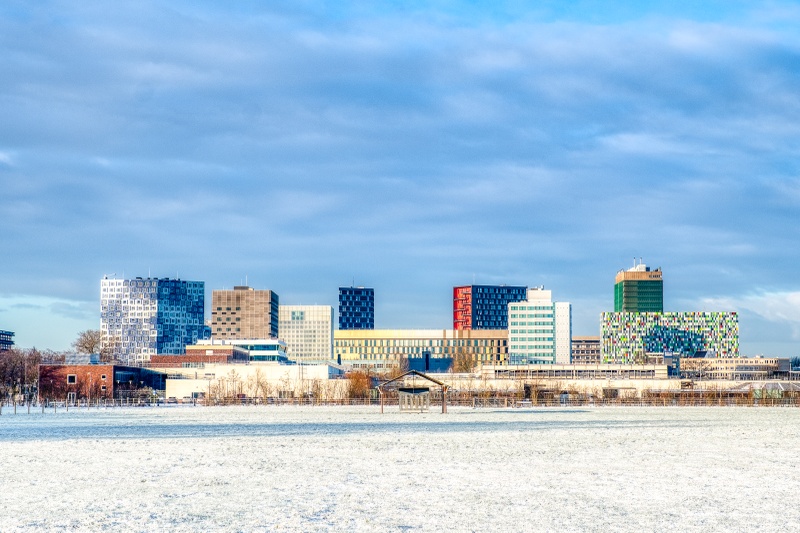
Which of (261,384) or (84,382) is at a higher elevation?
(84,382)

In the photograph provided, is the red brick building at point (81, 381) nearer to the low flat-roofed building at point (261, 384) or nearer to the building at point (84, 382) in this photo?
the building at point (84, 382)

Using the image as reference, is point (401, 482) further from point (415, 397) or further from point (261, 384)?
point (261, 384)

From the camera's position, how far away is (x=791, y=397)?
524 ft

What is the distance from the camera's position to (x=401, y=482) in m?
36.9

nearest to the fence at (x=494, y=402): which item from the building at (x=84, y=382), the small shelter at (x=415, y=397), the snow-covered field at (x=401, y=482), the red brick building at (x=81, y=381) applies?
the building at (x=84, y=382)

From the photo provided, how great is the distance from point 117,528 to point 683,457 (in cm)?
2740

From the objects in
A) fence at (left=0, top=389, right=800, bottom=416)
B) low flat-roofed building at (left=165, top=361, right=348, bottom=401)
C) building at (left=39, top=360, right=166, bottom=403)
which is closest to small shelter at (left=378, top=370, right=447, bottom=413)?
fence at (left=0, top=389, right=800, bottom=416)

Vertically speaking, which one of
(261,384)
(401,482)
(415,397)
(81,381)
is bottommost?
(261,384)

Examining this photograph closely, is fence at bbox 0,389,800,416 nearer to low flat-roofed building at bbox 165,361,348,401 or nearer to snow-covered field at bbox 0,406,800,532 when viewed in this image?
low flat-roofed building at bbox 165,361,348,401

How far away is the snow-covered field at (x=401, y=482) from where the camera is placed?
28.1 metres

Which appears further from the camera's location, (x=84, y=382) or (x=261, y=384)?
(x=261, y=384)

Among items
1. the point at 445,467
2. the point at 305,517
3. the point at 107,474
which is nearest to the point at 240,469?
the point at 107,474

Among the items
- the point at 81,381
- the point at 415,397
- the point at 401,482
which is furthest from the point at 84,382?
the point at 401,482

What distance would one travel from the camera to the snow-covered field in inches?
1108
